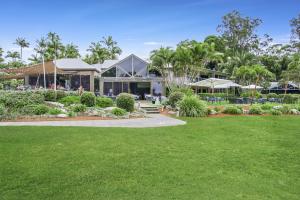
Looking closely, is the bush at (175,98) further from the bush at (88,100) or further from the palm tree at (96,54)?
the palm tree at (96,54)

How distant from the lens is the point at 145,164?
8289 millimetres

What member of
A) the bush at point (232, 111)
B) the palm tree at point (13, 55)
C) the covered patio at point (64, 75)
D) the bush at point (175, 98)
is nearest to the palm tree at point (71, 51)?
the palm tree at point (13, 55)

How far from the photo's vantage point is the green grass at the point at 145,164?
21.2 ft

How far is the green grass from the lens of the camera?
21.2ft

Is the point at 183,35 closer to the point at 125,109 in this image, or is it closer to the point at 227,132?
the point at 125,109

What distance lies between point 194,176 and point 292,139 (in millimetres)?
6711

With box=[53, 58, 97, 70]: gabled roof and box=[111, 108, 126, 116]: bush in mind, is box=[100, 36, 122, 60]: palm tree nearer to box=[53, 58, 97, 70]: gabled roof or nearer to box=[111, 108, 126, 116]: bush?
box=[53, 58, 97, 70]: gabled roof

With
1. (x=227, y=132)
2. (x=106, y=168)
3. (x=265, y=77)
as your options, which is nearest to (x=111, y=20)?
(x=227, y=132)

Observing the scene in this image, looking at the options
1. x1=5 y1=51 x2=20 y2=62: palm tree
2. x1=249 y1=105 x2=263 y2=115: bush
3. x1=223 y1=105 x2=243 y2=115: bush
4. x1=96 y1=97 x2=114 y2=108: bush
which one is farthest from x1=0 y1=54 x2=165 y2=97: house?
x1=5 y1=51 x2=20 y2=62: palm tree

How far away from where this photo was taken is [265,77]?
50.3 m

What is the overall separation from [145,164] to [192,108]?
1164 centimetres

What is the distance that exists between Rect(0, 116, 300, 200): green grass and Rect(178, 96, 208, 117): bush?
6.25 meters

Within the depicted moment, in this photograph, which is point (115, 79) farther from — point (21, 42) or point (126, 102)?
point (21, 42)

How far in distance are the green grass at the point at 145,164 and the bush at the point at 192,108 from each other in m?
6.25
